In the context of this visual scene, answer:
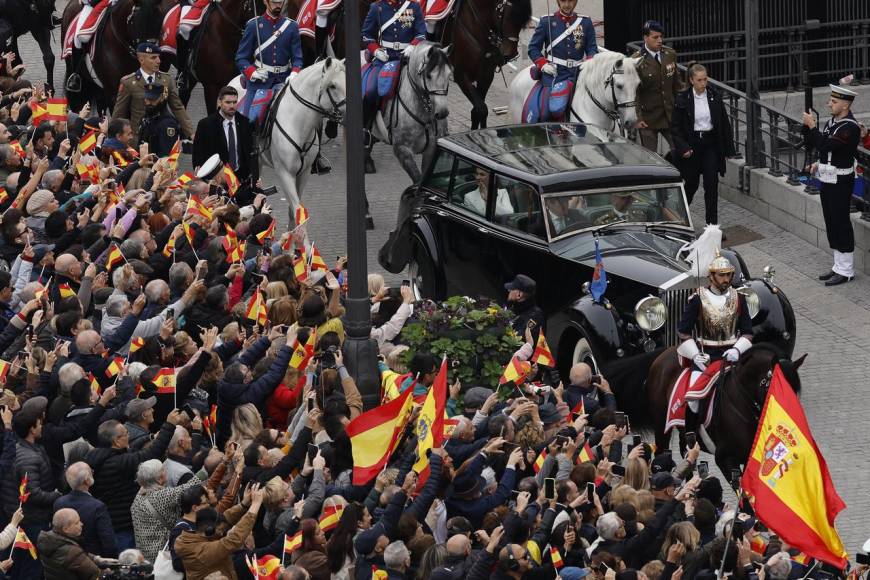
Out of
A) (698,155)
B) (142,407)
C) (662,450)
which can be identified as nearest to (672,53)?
(698,155)

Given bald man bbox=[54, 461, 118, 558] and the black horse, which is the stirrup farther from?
bald man bbox=[54, 461, 118, 558]

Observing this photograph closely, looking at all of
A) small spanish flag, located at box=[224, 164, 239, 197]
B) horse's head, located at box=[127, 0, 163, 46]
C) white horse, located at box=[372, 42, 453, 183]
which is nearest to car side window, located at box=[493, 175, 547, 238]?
small spanish flag, located at box=[224, 164, 239, 197]

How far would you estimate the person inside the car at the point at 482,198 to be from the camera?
736 inches

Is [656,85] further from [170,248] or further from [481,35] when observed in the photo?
[170,248]

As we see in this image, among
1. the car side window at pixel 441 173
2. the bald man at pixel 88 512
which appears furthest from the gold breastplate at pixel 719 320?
the bald man at pixel 88 512

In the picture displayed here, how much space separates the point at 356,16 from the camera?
1410cm

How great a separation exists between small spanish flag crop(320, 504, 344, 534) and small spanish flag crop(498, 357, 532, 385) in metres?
2.91

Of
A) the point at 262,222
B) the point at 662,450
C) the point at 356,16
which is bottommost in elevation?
the point at 662,450

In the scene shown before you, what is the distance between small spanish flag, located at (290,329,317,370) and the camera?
47.9 ft

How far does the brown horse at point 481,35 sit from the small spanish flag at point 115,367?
11.2 meters

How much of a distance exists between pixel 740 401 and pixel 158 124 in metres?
10.1

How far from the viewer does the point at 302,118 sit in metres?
21.9

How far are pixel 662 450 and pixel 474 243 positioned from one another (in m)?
3.73

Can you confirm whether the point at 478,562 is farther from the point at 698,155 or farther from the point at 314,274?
the point at 698,155
